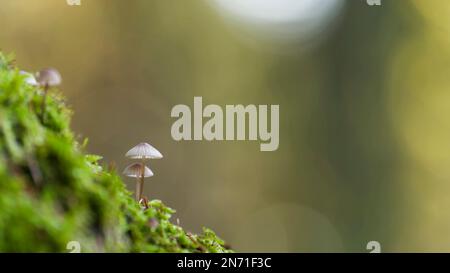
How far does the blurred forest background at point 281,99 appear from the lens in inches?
424

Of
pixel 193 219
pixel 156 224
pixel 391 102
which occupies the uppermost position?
pixel 391 102

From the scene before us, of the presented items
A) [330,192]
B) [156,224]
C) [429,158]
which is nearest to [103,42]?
[330,192]

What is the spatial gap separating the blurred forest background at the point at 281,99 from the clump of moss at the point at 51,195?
955cm

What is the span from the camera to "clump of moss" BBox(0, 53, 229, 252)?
79 cm

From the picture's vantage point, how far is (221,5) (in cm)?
1380

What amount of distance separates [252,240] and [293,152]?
2.92 meters
